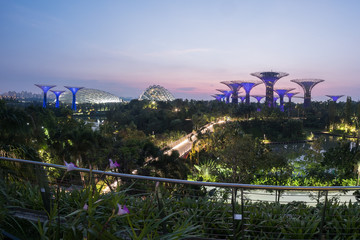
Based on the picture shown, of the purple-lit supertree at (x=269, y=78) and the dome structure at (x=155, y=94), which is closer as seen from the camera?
the purple-lit supertree at (x=269, y=78)

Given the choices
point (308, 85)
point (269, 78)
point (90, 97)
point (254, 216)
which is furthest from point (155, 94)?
point (254, 216)

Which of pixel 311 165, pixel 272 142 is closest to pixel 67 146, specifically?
pixel 311 165

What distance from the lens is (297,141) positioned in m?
43.2

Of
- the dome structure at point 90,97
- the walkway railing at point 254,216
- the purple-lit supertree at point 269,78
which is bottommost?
the walkway railing at point 254,216

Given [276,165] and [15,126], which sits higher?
[15,126]

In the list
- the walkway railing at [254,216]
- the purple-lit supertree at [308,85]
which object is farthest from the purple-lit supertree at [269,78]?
the walkway railing at [254,216]

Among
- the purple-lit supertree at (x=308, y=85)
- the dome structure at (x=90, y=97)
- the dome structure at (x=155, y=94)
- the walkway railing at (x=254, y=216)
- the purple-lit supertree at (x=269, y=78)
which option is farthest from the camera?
the dome structure at (x=90, y=97)

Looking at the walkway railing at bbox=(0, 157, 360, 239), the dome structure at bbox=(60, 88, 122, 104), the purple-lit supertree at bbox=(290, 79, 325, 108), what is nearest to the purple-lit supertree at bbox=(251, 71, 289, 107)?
the purple-lit supertree at bbox=(290, 79, 325, 108)

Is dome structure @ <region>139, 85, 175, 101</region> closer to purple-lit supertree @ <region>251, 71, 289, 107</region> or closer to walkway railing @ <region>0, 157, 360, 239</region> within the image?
purple-lit supertree @ <region>251, 71, 289, 107</region>

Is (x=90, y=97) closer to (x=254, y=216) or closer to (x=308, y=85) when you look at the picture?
(x=308, y=85)

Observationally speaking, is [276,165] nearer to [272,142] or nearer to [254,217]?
[254,217]

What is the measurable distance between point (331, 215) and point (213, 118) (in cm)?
5224

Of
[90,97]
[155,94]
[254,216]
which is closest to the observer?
[254,216]

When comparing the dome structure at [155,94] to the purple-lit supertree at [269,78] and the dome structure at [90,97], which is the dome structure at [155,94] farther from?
the purple-lit supertree at [269,78]
